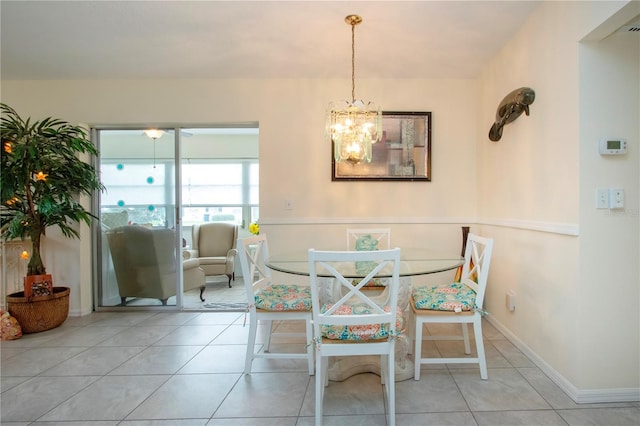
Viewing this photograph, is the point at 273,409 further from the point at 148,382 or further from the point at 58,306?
the point at 58,306

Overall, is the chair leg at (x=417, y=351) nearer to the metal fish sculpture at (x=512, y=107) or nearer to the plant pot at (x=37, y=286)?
the metal fish sculpture at (x=512, y=107)

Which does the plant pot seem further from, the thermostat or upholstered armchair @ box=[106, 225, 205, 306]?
the thermostat

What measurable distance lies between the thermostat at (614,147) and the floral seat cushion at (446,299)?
1075 millimetres

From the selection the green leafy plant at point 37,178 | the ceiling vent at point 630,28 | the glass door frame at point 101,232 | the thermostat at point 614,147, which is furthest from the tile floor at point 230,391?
the ceiling vent at point 630,28

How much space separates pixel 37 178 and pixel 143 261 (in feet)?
3.94

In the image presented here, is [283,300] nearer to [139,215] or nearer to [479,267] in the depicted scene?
[479,267]

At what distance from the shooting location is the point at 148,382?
2.00m

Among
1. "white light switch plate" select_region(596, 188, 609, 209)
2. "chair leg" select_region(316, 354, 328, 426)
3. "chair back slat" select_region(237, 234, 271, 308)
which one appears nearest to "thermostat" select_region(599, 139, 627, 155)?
"white light switch plate" select_region(596, 188, 609, 209)

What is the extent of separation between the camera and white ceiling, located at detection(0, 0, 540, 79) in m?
2.17

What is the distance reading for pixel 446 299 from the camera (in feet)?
6.59

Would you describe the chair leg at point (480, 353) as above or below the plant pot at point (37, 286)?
below

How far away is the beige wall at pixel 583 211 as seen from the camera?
172 cm

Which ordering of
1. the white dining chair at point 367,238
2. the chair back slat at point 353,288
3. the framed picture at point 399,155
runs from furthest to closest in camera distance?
the framed picture at point 399,155 < the white dining chair at point 367,238 < the chair back slat at point 353,288

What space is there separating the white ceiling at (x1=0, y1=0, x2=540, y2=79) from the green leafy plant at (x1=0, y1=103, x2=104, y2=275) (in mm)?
700
